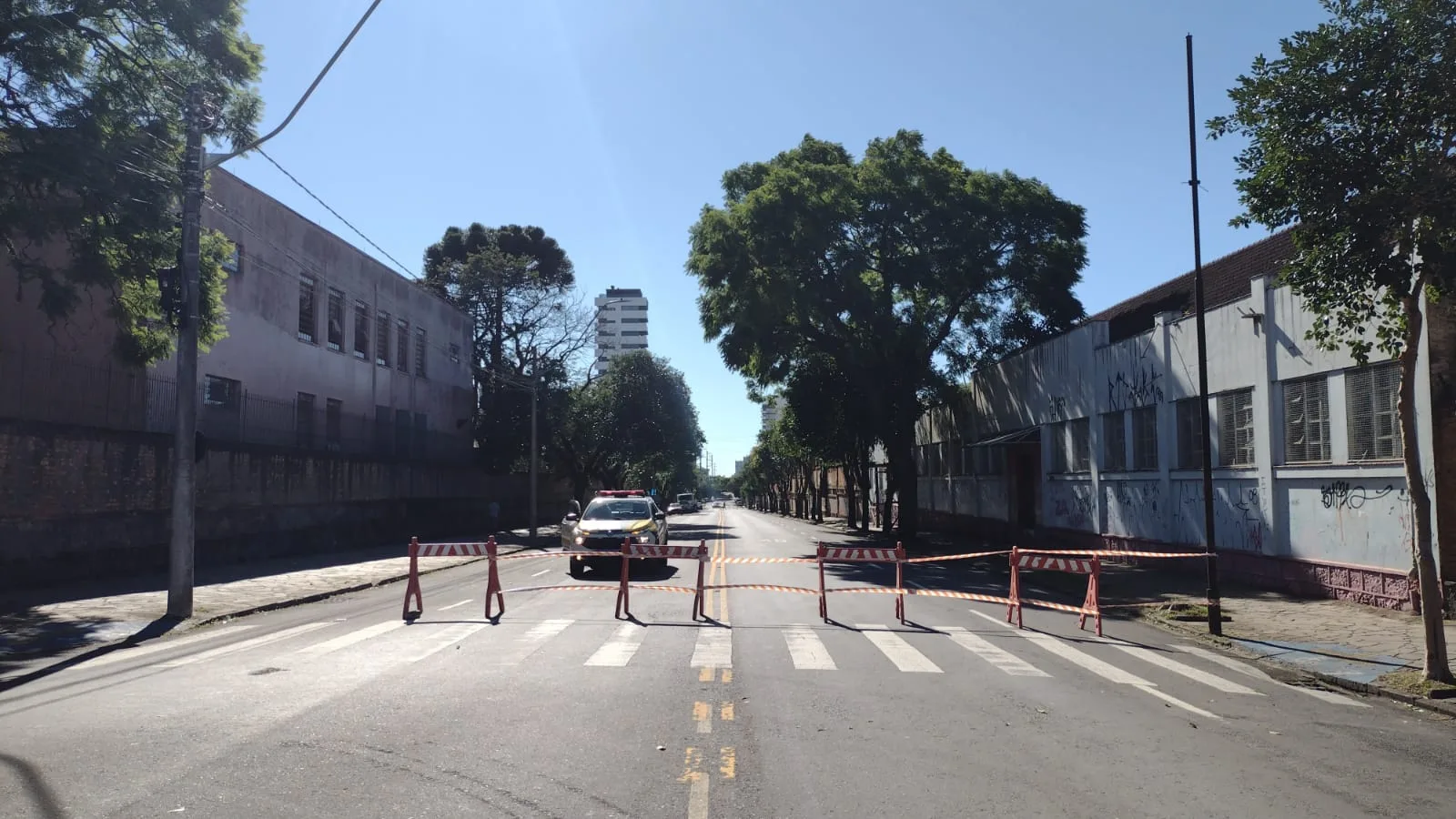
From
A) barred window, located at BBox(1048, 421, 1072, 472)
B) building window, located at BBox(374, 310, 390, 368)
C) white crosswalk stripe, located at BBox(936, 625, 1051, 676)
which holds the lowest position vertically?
white crosswalk stripe, located at BBox(936, 625, 1051, 676)

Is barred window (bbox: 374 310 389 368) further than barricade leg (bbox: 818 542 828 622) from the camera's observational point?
Yes

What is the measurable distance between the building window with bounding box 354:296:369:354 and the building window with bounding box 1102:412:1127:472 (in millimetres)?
27041

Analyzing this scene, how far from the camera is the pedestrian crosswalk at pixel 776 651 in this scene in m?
10.2

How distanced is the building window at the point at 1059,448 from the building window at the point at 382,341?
26.2 m

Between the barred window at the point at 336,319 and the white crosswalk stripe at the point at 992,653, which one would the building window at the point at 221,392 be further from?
the white crosswalk stripe at the point at 992,653

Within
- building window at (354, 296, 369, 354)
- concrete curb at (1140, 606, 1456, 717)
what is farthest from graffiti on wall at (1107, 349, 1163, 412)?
building window at (354, 296, 369, 354)

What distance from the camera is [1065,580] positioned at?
22.6m

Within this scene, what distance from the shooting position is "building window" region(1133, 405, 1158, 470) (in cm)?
2512

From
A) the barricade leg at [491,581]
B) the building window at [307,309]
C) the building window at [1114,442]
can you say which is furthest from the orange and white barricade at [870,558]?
the building window at [307,309]

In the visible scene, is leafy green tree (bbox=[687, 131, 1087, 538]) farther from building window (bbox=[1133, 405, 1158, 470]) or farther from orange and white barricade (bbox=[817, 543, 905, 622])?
orange and white barricade (bbox=[817, 543, 905, 622])

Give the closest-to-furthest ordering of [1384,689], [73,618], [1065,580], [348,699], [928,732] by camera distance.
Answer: [928,732]
[348,699]
[1384,689]
[73,618]
[1065,580]

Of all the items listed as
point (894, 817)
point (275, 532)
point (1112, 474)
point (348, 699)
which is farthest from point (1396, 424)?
point (275, 532)

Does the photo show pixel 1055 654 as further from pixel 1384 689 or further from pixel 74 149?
pixel 74 149

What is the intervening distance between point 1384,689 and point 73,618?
54.0ft
